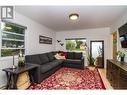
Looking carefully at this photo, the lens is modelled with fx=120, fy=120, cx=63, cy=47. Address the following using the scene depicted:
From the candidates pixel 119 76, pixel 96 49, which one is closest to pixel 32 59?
pixel 119 76

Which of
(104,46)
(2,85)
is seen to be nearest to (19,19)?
(2,85)

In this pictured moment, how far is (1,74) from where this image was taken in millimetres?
3246

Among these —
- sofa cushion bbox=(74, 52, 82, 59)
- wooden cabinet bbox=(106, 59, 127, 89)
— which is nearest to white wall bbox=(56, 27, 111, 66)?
sofa cushion bbox=(74, 52, 82, 59)

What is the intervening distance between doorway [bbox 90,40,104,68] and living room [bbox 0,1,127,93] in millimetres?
124

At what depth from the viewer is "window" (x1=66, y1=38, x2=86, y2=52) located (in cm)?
707

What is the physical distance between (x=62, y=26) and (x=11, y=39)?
3.00m

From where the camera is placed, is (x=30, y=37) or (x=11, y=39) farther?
(x=30, y=37)

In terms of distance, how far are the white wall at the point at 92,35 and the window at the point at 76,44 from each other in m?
0.22

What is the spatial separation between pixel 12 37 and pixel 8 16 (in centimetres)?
179

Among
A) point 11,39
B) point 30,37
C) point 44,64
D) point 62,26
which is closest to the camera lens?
point 11,39

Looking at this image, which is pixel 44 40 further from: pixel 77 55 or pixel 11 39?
pixel 11 39

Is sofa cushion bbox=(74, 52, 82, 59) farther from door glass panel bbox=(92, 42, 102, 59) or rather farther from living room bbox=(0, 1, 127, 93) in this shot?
door glass panel bbox=(92, 42, 102, 59)

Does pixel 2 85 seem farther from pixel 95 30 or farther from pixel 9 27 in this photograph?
pixel 95 30

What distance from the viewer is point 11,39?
376 cm
